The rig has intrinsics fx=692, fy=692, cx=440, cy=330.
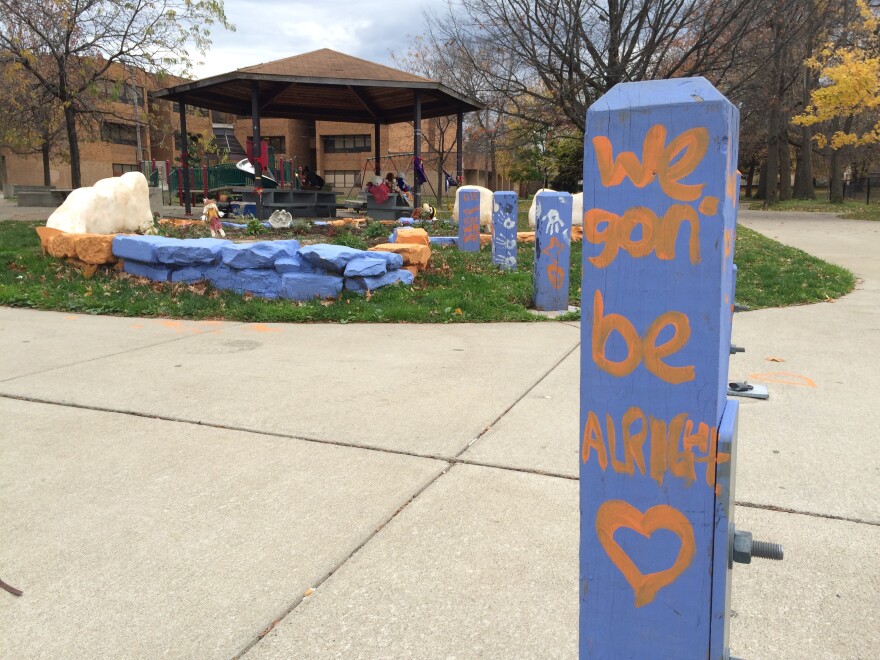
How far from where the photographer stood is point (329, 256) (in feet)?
24.1

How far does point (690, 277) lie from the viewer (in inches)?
49.8

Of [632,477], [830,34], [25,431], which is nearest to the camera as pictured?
[632,477]

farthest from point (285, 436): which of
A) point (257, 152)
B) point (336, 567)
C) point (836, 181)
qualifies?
point (836, 181)

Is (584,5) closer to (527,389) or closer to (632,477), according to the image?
Answer: (527,389)

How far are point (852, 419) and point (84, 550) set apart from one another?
3.88 metres

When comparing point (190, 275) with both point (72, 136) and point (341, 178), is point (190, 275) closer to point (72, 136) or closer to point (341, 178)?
point (72, 136)

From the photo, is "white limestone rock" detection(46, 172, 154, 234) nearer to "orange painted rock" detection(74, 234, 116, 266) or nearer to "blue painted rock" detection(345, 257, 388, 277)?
"orange painted rock" detection(74, 234, 116, 266)

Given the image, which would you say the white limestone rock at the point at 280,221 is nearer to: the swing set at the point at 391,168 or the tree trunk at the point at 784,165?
the swing set at the point at 391,168

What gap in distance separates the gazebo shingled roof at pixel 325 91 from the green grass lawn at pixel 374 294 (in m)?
6.48

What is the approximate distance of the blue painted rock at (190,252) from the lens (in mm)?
7812

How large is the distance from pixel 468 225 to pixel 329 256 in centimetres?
433

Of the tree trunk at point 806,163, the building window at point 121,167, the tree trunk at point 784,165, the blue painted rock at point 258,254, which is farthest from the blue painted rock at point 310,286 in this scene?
the building window at point 121,167

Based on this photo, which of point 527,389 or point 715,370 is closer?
point 715,370

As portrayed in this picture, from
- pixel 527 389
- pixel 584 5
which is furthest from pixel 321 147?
pixel 527 389
